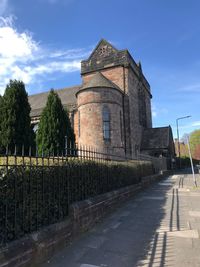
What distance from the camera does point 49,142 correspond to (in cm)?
2012

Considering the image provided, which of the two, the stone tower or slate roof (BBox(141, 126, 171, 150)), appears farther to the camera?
slate roof (BBox(141, 126, 171, 150))

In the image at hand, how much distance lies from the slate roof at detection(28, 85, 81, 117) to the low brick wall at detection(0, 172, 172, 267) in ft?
89.0

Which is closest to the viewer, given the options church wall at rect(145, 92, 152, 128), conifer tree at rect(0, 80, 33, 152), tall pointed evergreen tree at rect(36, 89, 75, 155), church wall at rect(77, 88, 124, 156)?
conifer tree at rect(0, 80, 33, 152)

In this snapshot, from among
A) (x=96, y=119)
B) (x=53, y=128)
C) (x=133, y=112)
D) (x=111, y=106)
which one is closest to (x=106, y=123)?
(x=96, y=119)

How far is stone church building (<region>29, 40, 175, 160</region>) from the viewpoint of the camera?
91.5ft

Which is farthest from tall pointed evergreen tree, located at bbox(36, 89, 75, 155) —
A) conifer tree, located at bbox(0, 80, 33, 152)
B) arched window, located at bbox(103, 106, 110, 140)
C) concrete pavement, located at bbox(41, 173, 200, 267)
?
concrete pavement, located at bbox(41, 173, 200, 267)

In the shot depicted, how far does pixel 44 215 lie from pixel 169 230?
3538mm

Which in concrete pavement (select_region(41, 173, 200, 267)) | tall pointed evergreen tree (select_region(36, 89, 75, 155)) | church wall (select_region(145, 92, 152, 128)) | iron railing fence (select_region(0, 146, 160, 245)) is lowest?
concrete pavement (select_region(41, 173, 200, 267))

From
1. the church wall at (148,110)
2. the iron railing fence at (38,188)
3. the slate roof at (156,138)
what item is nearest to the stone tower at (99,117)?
the slate roof at (156,138)

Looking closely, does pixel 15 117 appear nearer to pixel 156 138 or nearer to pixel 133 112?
pixel 133 112

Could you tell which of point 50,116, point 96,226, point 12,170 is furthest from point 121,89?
point 12,170

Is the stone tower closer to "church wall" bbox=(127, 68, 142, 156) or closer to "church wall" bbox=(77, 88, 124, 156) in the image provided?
"church wall" bbox=(77, 88, 124, 156)

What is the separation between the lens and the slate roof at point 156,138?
122 ft

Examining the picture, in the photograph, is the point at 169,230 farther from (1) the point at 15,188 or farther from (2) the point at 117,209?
(1) the point at 15,188
